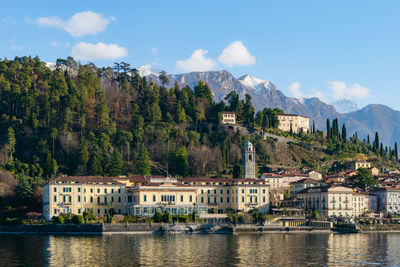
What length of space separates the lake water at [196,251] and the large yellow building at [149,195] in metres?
16.0

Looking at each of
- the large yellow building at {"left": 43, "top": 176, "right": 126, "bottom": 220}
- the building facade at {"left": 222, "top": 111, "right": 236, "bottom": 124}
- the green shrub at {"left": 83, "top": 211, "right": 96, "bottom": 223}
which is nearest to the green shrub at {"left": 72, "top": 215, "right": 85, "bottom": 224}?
the green shrub at {"left": 83, "top": 211, "right": 96, "bottom": 223}

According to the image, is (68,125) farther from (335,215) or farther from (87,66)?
(335,215)

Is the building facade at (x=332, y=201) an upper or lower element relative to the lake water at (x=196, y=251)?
upper

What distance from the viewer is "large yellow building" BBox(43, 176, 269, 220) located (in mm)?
111625

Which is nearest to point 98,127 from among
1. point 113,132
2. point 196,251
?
point 113,132

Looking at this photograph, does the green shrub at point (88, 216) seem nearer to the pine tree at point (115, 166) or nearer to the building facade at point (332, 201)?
the pine tree at point (115, 166)

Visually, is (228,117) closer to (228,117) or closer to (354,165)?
(228,117)

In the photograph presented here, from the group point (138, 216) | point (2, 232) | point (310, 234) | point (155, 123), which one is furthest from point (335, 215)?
point (2, 232)

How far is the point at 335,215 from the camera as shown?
12312 centimetres

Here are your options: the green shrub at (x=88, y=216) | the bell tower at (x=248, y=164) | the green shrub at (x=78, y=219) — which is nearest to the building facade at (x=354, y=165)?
the bell tower at (x=248, y=164)

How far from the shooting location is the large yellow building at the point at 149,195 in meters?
112

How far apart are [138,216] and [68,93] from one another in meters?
45.3

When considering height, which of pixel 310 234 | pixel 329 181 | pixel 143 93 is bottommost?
pixel 310 234

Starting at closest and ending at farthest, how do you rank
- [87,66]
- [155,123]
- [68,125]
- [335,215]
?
[335,215], [68,125], [155,123], [87,66]
